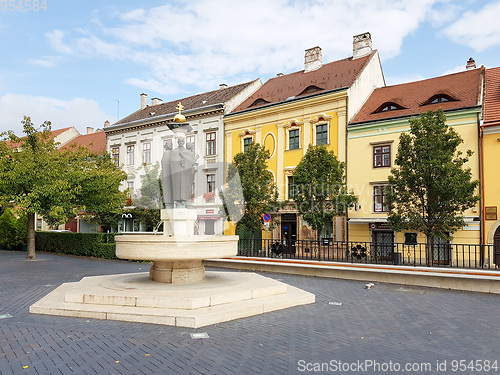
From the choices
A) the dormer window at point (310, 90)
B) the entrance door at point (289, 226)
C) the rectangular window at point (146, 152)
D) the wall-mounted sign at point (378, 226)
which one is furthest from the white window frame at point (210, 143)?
the wall-mounted sign at point (378, 226)

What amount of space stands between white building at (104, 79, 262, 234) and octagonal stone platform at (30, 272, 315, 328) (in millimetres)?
19349

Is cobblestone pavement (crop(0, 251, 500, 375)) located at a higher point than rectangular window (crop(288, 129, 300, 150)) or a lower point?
lower

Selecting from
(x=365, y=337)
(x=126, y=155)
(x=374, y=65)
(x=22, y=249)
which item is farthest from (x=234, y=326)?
(x=126, y=155)

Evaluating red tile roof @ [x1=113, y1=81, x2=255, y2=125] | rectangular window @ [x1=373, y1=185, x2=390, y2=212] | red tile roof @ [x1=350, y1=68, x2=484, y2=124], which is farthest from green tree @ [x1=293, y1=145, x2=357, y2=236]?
red tile roof @ [x1=113, y1=81, x2=255, y2=125]

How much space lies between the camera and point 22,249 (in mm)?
29641

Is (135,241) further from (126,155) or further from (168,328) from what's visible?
(126,155)

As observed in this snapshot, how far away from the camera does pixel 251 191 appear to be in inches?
841

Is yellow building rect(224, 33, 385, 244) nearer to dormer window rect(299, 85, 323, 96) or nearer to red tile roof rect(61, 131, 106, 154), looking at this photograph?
dormer window rect(299, 85, 323, 96)

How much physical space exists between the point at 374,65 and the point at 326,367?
2704cm

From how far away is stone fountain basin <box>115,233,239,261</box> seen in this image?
354 inches

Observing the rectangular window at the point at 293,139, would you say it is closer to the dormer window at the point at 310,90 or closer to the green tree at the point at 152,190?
the dormer window at the point at 310,90

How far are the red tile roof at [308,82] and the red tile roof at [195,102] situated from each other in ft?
5.82

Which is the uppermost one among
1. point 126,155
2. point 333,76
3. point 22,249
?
point 333,76

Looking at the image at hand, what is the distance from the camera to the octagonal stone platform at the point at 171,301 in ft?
25.6
